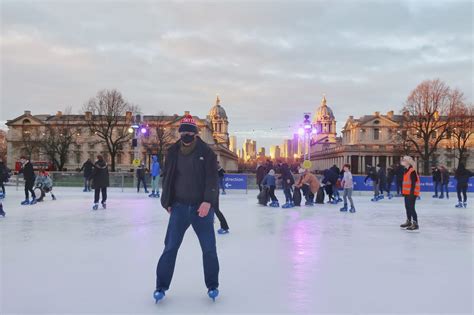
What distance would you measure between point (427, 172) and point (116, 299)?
4847 centimetres

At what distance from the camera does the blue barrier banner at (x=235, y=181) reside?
24708mm

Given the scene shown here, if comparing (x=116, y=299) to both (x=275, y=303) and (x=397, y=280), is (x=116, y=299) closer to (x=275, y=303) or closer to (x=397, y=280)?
(x=275, y=303)

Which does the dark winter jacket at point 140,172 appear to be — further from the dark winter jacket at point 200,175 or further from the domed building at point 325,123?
the domed building at point 325,123

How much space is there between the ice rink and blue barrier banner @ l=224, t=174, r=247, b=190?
14459mm

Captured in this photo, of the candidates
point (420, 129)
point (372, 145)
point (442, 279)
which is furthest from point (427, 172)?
point (442, 279)

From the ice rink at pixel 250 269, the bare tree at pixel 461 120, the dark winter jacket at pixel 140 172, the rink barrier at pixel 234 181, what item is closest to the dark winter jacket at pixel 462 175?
the ice rink at pixel 250 269

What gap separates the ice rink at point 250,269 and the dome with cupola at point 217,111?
125788mm

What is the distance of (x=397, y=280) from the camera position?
5.07 metres

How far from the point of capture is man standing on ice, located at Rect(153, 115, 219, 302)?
4.17m

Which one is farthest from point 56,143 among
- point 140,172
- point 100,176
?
point 100,176

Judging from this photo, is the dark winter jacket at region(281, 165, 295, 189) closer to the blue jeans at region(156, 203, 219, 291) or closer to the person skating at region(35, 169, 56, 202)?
the person skating at region(35, 169, 56, 202)

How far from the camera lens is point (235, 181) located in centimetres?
2486

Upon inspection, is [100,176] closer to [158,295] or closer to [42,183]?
[42,183]

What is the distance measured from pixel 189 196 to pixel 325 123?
136367 millimetres
